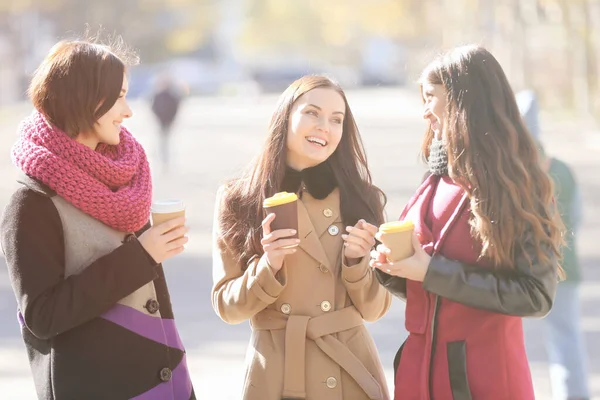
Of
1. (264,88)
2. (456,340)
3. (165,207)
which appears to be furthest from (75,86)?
(264,88)

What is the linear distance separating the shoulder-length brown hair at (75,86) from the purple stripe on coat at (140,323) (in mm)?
572

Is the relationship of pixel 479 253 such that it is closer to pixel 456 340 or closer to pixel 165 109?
pixel 456 340

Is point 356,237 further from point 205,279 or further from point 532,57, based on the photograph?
point 532,57

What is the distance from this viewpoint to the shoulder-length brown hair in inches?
129

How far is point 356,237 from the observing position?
3.55 metres

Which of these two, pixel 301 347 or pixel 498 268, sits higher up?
pixel 498 268

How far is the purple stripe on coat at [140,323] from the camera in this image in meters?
3.33

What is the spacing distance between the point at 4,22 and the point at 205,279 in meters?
53.9

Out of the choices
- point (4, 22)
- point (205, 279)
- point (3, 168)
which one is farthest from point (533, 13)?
point (205, 279)

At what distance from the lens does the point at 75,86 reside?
10.7 ft

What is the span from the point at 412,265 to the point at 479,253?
233 millimetres

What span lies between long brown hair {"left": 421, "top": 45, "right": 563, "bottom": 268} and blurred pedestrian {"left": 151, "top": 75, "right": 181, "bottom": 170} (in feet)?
56.2

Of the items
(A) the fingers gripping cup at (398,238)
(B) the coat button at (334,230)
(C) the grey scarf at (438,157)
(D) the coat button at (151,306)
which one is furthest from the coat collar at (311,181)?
(D) the coat button at (151,306)

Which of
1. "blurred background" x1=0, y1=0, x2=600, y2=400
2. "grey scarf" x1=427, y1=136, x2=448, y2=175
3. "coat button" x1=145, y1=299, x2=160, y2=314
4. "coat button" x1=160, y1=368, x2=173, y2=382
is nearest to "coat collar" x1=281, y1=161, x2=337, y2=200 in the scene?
"blurred background" x1=0, y1=0, x2=600, y2=400
